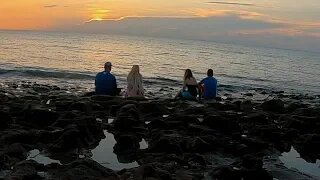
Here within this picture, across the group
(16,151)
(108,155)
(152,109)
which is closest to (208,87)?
(152,109)

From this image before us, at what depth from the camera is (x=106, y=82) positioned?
1011 inches

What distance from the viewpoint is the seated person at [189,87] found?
27000 mm

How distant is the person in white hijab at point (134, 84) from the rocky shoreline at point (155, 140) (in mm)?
3192

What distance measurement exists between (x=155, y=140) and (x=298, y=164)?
4766 mm

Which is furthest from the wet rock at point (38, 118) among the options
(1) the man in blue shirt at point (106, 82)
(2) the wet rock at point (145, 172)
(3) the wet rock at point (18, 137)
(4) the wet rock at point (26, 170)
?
(1) the man in blue shirt at point (106, 82)

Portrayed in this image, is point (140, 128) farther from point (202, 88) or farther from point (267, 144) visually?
point (202, 88)

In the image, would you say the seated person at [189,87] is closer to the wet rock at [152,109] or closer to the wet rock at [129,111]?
the wet rock at [152,109]

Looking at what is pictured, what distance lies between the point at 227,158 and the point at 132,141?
3288 mm

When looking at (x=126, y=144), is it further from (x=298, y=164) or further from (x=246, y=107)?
(x=246, y=107)

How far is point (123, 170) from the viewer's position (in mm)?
12227

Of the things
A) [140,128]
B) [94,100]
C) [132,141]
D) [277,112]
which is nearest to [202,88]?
[277,112]

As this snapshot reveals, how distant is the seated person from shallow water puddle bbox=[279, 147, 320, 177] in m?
11.4

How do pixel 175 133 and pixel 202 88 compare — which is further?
pixel 202 88

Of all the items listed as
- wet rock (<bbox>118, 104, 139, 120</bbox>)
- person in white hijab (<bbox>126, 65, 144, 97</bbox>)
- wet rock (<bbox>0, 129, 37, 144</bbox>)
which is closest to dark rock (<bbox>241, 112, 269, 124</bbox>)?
wet rock (<bbox>118, 104, 139, 120</bbox>)
